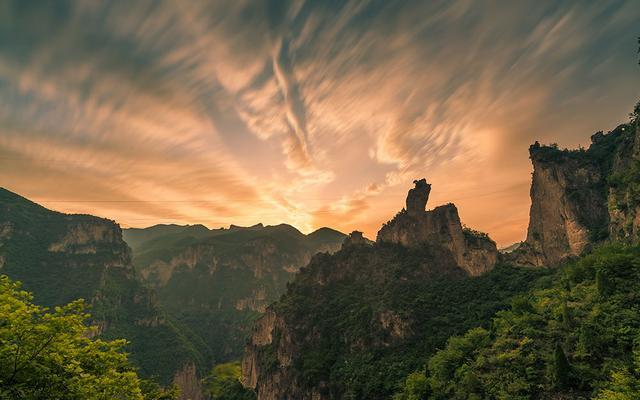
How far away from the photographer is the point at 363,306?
7981cm

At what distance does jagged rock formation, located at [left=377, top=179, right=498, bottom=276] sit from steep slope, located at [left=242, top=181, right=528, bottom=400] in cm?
27

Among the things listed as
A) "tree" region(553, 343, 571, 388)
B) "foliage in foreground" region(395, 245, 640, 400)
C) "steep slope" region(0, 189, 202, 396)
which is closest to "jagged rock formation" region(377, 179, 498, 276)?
"foliage in foreground" region(395, 245, 640, 400)

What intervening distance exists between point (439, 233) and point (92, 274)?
166343mm

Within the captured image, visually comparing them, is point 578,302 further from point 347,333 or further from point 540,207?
point 540,207

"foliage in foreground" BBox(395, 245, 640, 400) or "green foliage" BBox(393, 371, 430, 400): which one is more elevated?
"foliage in foreground" BBox(395, 245, 640, 400)

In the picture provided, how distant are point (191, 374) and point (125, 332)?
1551 inches

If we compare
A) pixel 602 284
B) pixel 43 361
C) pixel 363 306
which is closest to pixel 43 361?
pixel 43 361

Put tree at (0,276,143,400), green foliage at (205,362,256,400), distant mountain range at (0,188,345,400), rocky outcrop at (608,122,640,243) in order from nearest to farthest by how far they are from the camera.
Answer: tree at (0,276,143,400), rocky outcrop at (608,122,640,243), green foliage at (205,362,256,400), distant mountain range at (0,188,345,400)

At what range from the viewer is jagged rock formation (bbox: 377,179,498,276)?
8400cm

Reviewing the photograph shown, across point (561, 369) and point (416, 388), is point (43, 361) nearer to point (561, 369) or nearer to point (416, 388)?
point (561, 369)

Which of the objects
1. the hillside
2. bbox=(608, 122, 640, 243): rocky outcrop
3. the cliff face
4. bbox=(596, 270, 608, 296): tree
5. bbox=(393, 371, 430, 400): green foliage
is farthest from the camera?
the cliff face

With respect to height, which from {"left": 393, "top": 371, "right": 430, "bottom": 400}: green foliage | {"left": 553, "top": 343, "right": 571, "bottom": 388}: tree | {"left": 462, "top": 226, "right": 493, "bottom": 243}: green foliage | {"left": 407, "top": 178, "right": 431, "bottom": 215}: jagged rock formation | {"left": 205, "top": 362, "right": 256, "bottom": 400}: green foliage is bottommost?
{"left": 205, "top": 362, "right": 256, "bottom": 400}: green foliage

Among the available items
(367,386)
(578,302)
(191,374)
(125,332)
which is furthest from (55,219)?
(578,302)

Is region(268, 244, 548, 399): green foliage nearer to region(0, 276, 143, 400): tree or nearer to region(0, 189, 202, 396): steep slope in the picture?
region(0, 276, 143, 400): tree
